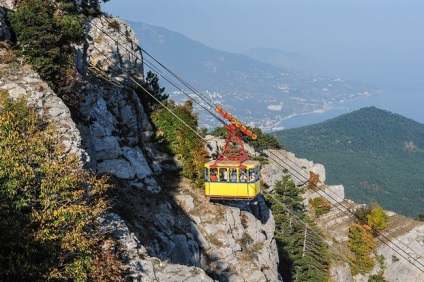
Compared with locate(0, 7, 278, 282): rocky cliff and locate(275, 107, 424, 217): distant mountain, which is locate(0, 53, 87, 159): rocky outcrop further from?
locate(275, 107, 424, 217): distant mountain

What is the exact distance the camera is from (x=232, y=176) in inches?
1014

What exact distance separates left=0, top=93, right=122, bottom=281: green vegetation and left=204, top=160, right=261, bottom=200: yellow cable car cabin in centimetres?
1393

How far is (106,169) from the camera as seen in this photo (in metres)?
22.4

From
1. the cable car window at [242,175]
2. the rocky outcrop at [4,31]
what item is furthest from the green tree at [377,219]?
the rocky outcrop at [4,31]

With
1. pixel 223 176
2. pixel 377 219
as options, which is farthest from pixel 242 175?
pixel 377 219

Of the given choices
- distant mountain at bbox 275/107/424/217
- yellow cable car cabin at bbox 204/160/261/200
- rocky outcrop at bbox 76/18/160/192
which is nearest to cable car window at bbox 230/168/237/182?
yellow cable car cabin at bbox 204/160/261/200

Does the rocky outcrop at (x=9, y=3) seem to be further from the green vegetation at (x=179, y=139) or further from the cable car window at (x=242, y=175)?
the cable car window at (x=242, y=175)

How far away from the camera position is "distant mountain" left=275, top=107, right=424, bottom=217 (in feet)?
404

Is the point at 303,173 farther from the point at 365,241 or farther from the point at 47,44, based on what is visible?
the point at 47,44

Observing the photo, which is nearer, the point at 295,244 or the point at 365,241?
the point at 295,244

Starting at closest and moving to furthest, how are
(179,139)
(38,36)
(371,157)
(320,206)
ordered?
(38,36) → (179,139) → (320,206) → (371,157)

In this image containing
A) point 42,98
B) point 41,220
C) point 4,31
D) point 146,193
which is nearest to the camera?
point 41,220

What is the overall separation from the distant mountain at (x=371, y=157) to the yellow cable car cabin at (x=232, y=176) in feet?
256

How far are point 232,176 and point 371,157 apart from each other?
149 m
